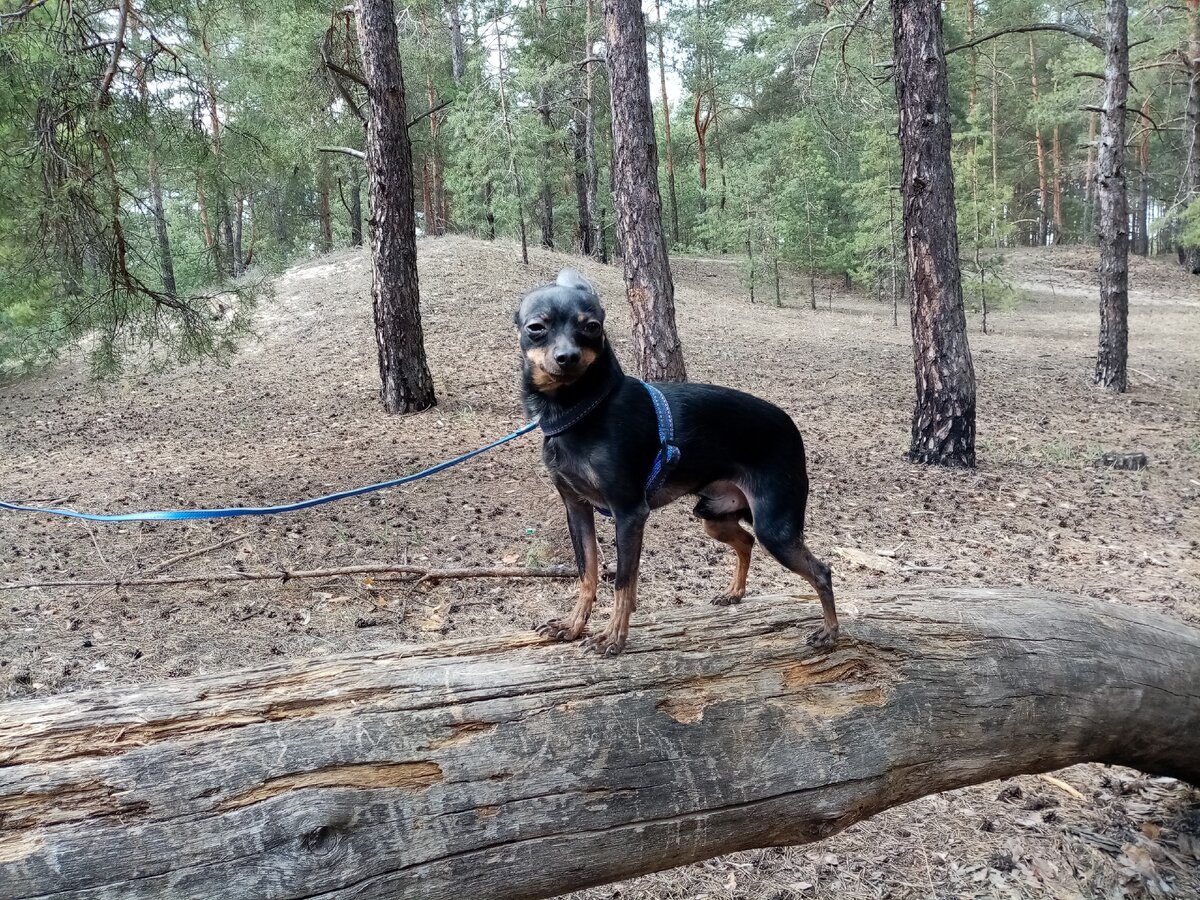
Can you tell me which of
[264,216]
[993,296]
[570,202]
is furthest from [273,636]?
[570,202]

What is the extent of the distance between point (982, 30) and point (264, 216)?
949 inches

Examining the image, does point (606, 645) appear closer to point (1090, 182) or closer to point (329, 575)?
point (329, 575)

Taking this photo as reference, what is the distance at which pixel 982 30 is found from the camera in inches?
1014

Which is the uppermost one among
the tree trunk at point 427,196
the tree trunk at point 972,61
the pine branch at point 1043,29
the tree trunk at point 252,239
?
the tree trunk at point 972,61

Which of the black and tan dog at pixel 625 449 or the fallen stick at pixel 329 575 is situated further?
the fallen stick at pixel 329 575

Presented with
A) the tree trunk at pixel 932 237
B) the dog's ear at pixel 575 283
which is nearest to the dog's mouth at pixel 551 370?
the dog's ear at pixel 575 283

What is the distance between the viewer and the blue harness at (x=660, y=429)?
8.61ft

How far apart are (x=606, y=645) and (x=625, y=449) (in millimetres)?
699

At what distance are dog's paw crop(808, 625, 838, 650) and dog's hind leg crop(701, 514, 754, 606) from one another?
0.45m

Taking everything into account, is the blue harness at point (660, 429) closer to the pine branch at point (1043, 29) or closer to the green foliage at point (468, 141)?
the green foliage at point (468, 141)

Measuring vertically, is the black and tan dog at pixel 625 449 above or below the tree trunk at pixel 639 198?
below

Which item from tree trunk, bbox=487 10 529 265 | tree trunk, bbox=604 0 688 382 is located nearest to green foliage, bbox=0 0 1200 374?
tree trunk, bbox=487 10 529 265

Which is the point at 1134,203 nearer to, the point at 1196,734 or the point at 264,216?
the point at 264,216

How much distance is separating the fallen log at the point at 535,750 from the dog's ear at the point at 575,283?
1233 mm
